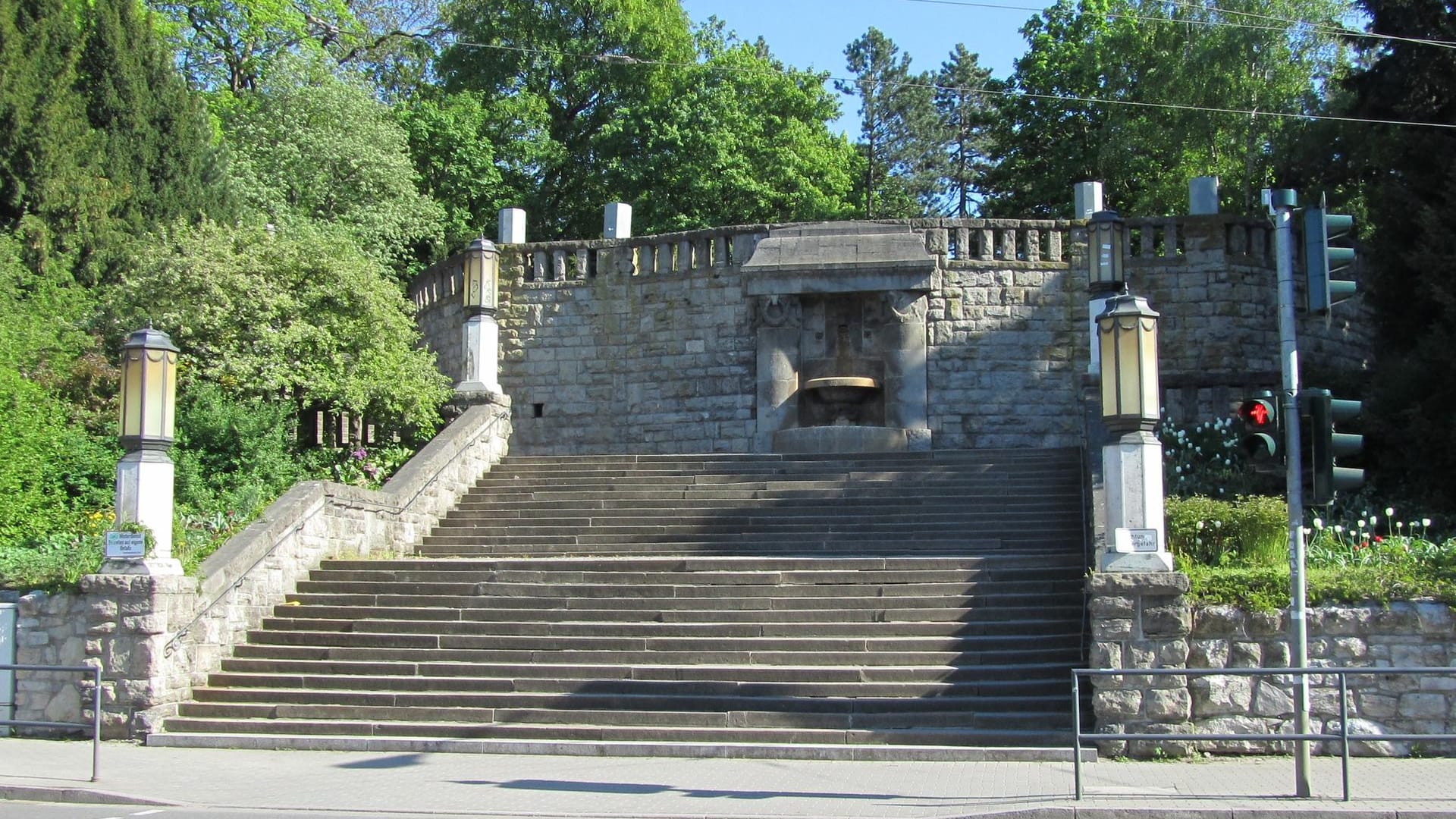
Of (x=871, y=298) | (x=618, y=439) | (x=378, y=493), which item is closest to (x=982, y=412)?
(x=871, y=298)

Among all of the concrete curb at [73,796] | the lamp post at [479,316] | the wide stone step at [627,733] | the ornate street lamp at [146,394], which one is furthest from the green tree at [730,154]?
the concrete curb at [73,796]

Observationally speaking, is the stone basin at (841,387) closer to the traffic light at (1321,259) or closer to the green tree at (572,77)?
the traffic light at (1321,259)

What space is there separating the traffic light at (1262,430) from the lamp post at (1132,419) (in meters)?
1.70

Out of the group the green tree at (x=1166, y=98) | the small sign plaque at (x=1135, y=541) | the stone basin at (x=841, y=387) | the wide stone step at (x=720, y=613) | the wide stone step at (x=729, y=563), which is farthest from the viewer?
the green tree at (x=1166, y=98)

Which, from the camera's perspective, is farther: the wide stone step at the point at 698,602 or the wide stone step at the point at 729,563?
the wide stone step at the point at 729,563

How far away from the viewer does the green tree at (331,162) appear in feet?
87.1

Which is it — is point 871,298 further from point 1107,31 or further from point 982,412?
point 1107,31

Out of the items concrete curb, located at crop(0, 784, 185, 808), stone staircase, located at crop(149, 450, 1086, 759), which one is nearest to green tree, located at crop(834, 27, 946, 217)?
stone staircase, located at crop(149, 450, 1086, 759)

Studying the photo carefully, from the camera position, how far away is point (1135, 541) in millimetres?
10273

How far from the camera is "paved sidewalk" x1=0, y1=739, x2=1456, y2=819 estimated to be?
813cm

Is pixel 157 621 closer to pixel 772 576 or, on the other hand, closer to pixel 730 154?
pixel 772 576

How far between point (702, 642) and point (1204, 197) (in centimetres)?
1266

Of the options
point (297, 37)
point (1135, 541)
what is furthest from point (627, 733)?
point (297, 37)

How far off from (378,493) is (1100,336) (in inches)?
317
